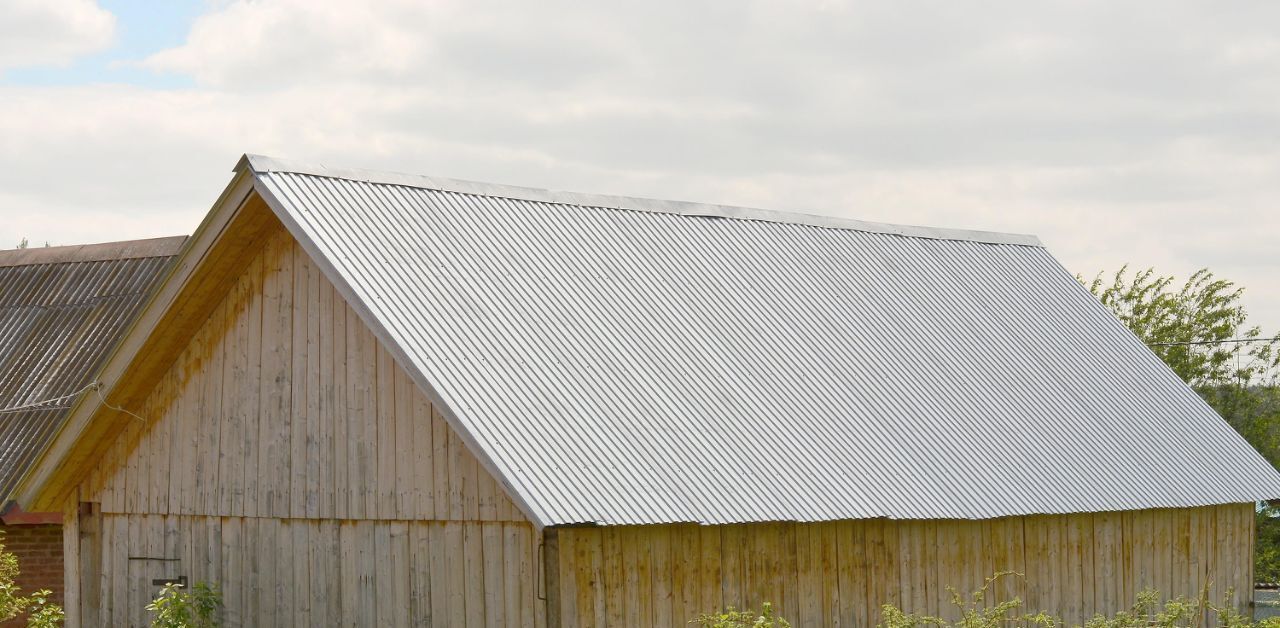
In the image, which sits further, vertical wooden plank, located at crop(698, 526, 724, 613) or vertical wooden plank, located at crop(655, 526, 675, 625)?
vertical wooden plank, located at crop(698, 526, 724, 613)

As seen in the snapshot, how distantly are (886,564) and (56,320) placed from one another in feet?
45.1

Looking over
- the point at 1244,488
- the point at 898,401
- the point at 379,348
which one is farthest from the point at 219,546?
the point at 1244,488

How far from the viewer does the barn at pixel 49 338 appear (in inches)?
861

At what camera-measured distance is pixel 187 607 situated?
54.4 ft

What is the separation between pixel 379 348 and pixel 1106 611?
936 cm

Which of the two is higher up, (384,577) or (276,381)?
(276,381)

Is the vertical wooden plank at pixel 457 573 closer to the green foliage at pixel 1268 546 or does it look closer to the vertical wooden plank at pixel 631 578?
the vertical wooden plank at pixel 631 578

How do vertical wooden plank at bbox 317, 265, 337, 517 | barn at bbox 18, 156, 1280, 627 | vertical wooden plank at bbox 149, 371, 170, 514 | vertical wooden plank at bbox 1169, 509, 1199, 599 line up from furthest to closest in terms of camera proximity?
1. vertical wooden plank at bbox 1169, 509, 1199, 599
2. vertical wooden plank at bbox 149, 371, 170, 514
3. vertical wooden plank at bbox 317, 265, 337, 517
4. barn at bbox 18, 156, 1280, 627

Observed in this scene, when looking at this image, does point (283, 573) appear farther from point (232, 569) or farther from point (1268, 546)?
point (1268, 546)

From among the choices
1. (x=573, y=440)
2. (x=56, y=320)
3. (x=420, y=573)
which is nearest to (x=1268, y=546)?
(x=56, y=320)

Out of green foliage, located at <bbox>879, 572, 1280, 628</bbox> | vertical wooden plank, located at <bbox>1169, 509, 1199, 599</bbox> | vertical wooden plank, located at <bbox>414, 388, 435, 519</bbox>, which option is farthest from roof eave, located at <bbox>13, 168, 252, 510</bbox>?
vertical wooden plank, located at <bbox>1169, 509, 1199, 599</bbox>

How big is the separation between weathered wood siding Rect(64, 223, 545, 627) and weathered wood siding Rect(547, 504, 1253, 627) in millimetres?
758

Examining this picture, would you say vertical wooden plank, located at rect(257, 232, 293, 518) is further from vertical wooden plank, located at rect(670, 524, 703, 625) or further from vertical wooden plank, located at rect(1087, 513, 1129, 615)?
vertical wooden plank, located at rect(1087, 513, 1129, 615)

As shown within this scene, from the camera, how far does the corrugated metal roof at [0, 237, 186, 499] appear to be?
73.6ft
